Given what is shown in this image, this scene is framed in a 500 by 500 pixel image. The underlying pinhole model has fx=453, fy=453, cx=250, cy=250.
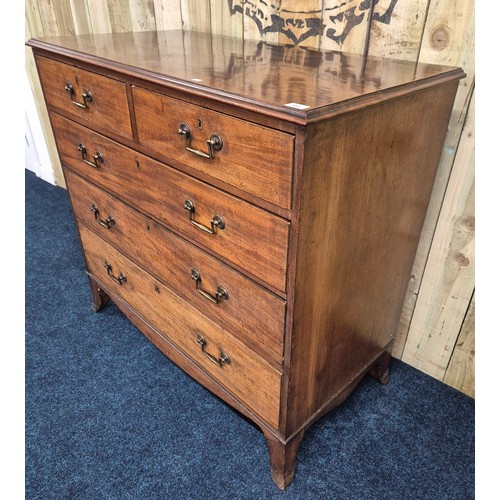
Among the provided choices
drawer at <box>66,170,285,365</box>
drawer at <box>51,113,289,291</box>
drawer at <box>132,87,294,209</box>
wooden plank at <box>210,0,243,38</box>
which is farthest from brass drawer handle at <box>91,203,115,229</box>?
wooden plank at <box>210,0,243,38</box>

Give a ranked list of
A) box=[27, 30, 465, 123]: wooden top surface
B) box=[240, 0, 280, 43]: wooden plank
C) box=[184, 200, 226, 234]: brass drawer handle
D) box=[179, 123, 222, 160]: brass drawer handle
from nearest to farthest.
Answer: box=[27, 30, 465, 123]: wooden top surface, box=[179, 123, 222, 160]: brass drawer handle, box=[184, 200, 226, 234]: brass drawer handle, box=[240, 0, 280, 43]: wooden plank

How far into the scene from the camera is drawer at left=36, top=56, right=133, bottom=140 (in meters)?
1.19

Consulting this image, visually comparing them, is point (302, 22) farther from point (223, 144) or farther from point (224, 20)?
point (223, 144)

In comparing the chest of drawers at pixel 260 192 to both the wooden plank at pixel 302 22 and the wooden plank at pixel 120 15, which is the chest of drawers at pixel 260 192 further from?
the wooden plank at pixel 120 15

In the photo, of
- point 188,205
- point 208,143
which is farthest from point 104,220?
point 208,143

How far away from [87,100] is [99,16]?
0.97 metres

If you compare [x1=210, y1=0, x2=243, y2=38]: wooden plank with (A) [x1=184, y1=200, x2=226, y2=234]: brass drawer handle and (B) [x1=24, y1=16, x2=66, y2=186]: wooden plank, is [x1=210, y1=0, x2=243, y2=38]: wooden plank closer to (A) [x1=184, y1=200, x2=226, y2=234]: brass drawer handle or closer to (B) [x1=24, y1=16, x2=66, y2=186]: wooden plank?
(A) [x1=184, y1=200, x2=226, y2=234]: brass drawer handle

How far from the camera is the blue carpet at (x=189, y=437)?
1290 mm

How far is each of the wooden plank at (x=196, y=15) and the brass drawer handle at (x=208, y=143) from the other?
31.2 inches

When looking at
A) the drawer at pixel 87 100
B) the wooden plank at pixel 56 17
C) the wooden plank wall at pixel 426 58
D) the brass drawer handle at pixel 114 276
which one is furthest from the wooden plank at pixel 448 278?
the wooden plank at pixel 56 17

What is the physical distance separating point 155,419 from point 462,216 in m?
1.15

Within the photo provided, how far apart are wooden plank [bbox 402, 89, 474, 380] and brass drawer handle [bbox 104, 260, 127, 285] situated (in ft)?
3.38

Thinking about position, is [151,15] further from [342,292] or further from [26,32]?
[342,292]

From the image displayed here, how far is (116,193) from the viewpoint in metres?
1.41
